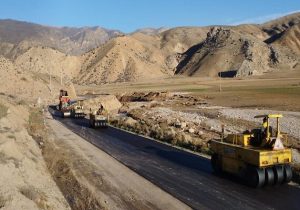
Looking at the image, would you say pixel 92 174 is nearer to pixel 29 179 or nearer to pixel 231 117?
pixel 29 179

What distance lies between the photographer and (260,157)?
17781 mm

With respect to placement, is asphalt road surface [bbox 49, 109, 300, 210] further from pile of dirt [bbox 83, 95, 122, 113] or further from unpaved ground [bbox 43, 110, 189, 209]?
pile of dirt [bbox 83, 95, 122, 113]

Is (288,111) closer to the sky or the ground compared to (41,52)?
closer to the ground

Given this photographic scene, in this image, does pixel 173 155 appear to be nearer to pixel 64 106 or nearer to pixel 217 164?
pixel 217 164

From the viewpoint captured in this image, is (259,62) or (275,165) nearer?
(275,165)

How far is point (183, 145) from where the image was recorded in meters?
30.8

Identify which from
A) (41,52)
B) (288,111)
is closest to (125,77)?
(41,52)

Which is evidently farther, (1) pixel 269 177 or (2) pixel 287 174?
(2) pixel 287 174

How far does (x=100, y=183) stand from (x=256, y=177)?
21.3 feet

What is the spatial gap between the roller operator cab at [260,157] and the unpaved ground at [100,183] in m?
3.45

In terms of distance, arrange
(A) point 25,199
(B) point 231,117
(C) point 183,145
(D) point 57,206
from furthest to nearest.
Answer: (B) point 231,117 < (C) point 183,145 < (D) point 57,206 < (A) point 25,199

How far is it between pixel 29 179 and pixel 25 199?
149 inches

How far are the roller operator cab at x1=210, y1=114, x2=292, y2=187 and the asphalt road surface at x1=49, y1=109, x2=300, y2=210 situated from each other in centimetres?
41

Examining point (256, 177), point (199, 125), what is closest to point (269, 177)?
point (256, 177)
